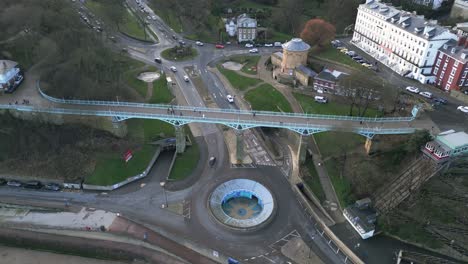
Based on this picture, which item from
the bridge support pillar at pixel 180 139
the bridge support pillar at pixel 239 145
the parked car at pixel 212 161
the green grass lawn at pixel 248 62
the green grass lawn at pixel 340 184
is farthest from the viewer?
the green grass lawn at pixel 248 62

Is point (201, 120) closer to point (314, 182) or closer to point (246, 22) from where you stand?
point (314, 182)

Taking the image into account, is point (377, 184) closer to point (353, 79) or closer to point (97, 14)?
point (353, 79)

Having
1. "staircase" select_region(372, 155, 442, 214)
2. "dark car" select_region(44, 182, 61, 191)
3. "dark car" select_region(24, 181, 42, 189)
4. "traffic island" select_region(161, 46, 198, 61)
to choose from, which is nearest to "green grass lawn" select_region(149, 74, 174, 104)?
"traffic island" select_region(161, 46, 198, 61)

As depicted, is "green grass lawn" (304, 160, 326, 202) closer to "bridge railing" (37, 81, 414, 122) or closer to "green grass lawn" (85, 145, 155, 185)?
"bridge railing" (37, 81, 414, 122)

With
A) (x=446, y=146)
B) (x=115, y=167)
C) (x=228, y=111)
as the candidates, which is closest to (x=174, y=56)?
(x=228, y=111)

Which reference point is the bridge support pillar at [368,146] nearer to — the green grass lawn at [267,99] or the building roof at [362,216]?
the building roof at [362,216]

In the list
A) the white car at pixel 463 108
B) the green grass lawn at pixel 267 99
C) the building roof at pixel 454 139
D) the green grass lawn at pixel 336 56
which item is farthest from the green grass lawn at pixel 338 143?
the green grass lawn at pixel 336 56
